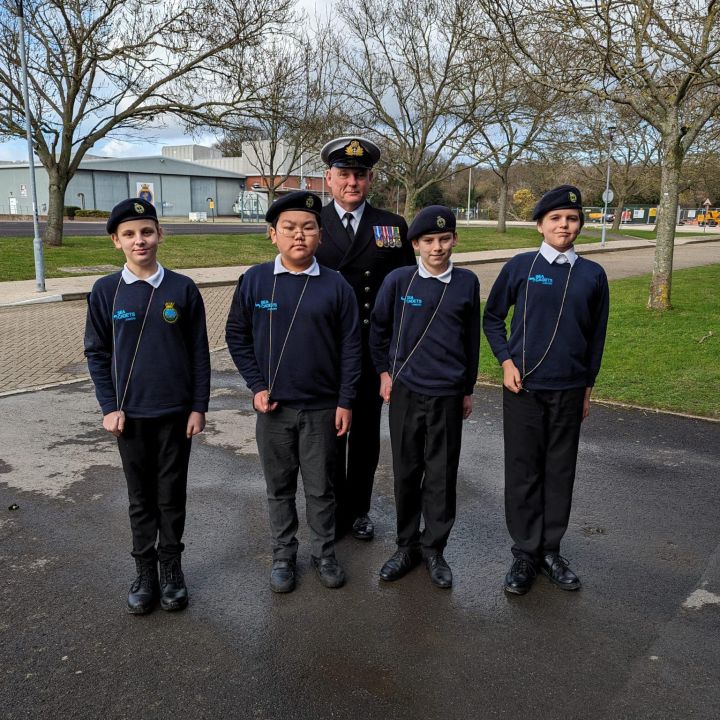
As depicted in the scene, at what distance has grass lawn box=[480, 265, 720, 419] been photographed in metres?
6.96

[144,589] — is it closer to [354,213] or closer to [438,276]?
[438,276]

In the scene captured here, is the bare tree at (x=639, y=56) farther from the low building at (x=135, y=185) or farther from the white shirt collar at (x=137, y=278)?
the low building at (x=135, y=185)

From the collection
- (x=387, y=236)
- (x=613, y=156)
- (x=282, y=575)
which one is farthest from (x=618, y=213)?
(x=282, y=575)

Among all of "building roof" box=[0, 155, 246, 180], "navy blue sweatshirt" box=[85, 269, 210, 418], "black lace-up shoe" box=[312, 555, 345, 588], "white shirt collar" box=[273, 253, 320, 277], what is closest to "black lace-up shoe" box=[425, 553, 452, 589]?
"black lace-up shoe" box=[312, 555, 345, 588]

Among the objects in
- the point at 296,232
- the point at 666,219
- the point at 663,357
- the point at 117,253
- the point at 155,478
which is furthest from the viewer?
the point at 117,253

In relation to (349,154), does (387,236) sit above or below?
below

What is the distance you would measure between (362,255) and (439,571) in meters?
1.75

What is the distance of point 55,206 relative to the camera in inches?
869

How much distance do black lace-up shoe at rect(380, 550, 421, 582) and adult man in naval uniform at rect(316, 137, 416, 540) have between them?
41 cm

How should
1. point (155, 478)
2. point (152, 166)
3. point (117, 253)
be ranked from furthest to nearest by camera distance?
point (152, 166), point (117, 253), point (155, 478)

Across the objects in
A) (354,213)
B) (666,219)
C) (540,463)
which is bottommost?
(540,463)

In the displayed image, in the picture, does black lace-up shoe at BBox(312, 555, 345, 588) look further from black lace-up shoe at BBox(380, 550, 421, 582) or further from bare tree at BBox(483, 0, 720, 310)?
bare tree at BBox(483, 0, 720, 310)

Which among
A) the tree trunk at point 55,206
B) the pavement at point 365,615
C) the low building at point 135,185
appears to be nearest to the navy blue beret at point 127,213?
the pavement at point 365,615

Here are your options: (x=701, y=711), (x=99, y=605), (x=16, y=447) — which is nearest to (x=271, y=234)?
(x=99, y=605)
